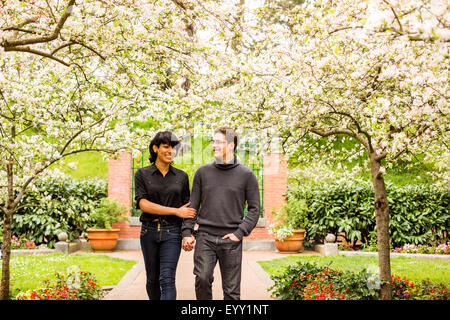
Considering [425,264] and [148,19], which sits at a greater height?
[148,19]

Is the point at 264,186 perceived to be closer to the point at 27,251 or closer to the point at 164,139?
the point at 27,251

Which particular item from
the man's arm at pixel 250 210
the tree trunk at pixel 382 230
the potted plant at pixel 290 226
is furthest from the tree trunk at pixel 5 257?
the potted plant at pixel 290 226

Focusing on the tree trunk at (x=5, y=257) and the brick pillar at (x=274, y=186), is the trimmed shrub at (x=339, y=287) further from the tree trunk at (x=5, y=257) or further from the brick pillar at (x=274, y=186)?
the brick pillar at (x=274, y=186)

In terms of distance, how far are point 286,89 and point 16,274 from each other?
18.4ft

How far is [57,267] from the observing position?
8.70 m

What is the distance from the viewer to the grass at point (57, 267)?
7312 millimetres

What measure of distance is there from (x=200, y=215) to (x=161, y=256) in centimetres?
55

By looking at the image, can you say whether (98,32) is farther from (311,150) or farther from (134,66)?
(311,150)

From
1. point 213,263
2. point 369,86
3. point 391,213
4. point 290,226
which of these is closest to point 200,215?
point 213,263

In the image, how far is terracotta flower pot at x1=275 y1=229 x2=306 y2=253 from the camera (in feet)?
38.5

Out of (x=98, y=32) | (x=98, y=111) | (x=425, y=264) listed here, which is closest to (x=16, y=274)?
(x=98, y=111)

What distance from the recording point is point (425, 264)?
9.45 meters

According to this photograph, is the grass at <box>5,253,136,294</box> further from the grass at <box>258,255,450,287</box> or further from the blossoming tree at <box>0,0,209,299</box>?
the grass at <box>258,255,450,287</box>

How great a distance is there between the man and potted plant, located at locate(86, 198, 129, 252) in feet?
25.5
